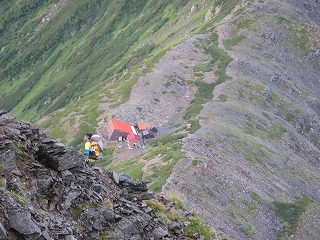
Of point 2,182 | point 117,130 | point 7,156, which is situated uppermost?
point 7,156

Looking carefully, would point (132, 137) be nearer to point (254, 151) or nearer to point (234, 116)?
point (234, 116)

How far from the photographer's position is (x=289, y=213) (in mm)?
70188

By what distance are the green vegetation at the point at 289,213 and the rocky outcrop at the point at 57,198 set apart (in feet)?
144

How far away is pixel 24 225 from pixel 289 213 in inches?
2236

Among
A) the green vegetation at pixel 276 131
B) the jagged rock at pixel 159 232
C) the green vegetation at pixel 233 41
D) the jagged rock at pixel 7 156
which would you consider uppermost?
the jagged rock at pixel 7 156

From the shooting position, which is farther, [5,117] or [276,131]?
[276,131]

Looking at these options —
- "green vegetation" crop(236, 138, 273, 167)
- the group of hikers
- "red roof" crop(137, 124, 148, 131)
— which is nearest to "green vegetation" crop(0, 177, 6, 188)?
the group of hikers

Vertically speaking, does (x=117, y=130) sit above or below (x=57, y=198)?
below

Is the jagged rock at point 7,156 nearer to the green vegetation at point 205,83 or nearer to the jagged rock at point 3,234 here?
the jagged rock at point 3,234

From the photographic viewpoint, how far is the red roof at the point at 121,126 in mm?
94250

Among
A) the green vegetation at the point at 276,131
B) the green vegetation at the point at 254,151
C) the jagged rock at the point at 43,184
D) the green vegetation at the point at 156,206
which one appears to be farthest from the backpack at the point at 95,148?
the green vegetation at the point at 276,131

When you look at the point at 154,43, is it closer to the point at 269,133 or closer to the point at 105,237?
the point at 269,133

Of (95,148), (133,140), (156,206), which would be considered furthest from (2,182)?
(133,140)

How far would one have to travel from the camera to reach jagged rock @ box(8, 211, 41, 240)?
1825 centimetres
